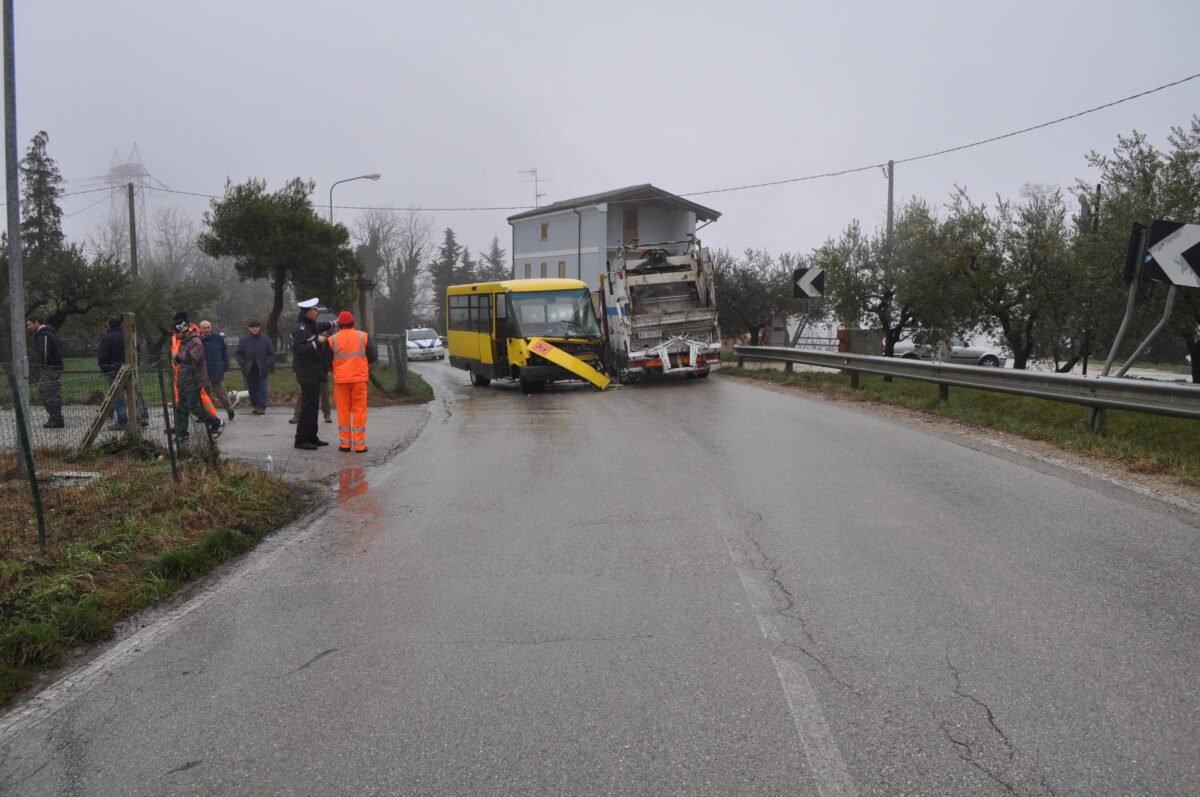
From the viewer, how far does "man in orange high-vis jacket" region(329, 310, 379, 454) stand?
11422 mm

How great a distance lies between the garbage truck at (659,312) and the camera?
2173 centimetres

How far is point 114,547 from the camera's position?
643 cm

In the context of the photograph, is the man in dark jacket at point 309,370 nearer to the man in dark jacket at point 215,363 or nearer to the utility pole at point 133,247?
the man in dark jacket at point 215,363

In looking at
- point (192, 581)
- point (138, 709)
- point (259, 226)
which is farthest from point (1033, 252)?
point (259, 226)

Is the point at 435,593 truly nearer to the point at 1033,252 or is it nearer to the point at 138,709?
the point at 138,709

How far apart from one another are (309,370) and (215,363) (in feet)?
14.4

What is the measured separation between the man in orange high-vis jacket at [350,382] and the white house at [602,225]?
38.6 m

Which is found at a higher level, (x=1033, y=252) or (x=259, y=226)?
(x=259, y=226)

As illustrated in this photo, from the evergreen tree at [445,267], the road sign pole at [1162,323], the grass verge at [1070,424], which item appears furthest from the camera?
the evergreen tree at [445,267]

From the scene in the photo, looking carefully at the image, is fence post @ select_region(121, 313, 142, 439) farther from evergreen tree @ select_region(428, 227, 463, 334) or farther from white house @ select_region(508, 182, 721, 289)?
evergreen tree @ select_region(428, 227, 463, 334)

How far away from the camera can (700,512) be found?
24.9 feet

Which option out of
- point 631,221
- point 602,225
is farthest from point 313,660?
point 631,221

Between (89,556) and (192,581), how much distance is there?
0.71 metres

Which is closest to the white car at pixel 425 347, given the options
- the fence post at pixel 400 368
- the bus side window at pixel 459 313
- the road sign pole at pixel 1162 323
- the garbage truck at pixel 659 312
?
the bus side window at pixel 459 313
